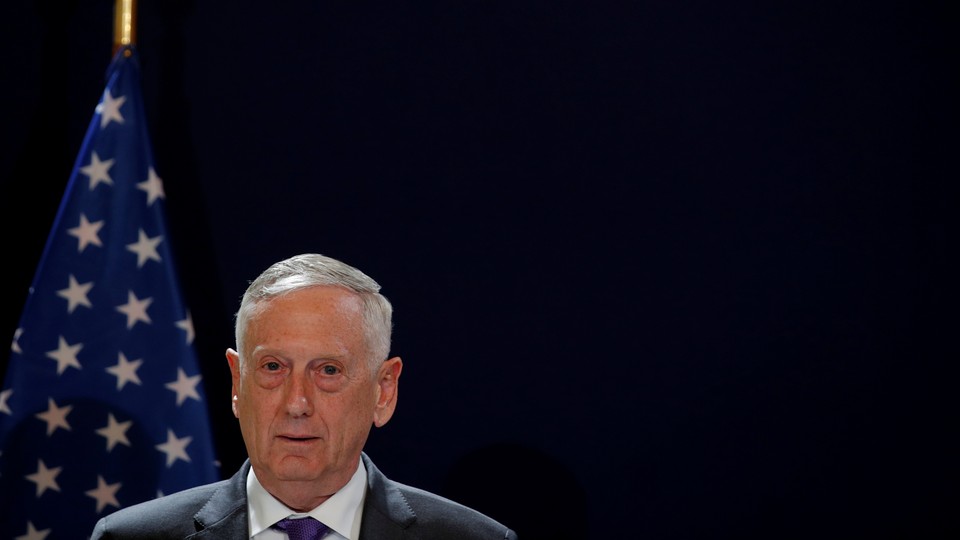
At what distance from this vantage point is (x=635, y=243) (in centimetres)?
308

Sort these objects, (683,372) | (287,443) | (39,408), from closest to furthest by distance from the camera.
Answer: (287,443), (39,408), (683,372)

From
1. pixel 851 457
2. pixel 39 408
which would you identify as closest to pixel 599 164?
pixel 851 457

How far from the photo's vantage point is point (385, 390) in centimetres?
222

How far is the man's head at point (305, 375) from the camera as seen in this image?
6.72 feet

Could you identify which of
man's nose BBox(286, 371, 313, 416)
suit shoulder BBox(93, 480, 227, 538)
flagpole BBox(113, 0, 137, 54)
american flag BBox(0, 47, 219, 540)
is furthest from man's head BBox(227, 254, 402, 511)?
flagpole BBox(113, 0, 137, 54)

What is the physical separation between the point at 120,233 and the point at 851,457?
2057 mm

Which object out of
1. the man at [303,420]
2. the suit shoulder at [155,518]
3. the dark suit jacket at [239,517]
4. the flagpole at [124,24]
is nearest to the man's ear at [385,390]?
the man at [303,420]

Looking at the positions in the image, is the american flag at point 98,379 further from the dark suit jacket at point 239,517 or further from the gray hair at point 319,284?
the gray hair at point 319,284

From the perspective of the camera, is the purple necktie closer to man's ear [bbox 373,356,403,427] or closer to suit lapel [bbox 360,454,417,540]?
suit lapel [bbox 360,454,417,540]

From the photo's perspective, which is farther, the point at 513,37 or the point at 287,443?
the point at 513,37

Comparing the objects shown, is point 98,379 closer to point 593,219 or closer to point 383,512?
point 383,512

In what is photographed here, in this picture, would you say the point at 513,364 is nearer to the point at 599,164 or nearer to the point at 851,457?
the point at 599,164

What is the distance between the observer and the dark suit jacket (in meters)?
2.12

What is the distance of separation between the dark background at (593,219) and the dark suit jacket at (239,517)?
82 centimetres
